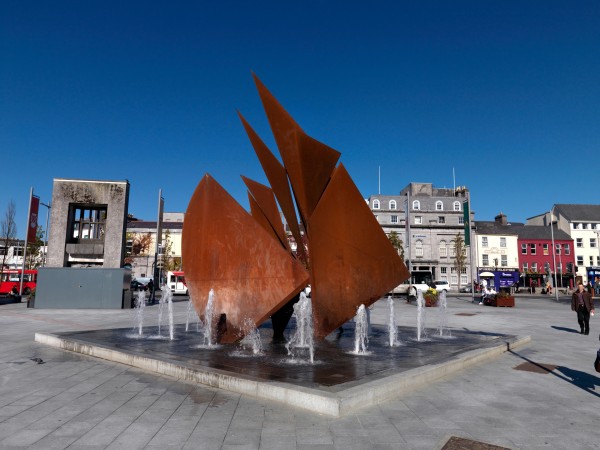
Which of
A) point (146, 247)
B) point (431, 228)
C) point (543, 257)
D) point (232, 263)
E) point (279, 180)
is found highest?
point (431, 228)

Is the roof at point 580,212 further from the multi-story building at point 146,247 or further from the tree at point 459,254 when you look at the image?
the multi-story building at point 146,247

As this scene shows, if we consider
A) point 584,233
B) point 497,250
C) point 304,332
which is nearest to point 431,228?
point 497,250

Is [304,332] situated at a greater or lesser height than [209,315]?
lesser

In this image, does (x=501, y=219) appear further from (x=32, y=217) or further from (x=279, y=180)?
(x=279, y=180)

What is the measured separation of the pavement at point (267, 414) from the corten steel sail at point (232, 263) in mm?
2409

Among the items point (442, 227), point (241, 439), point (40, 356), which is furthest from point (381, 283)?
point (442, 227)

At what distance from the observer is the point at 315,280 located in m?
8.84

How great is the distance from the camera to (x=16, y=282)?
120 ft

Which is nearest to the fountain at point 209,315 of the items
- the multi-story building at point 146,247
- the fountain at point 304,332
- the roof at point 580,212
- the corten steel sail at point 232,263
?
the corten steel sail at point 232,263

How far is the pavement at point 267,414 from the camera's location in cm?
439

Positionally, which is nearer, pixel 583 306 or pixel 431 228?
pixel 583 306

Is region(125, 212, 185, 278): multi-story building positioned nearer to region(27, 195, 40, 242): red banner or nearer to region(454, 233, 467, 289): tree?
region(27, 195, 40, 242): red banner

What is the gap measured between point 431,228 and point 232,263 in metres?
55.6

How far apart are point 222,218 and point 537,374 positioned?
726cm
